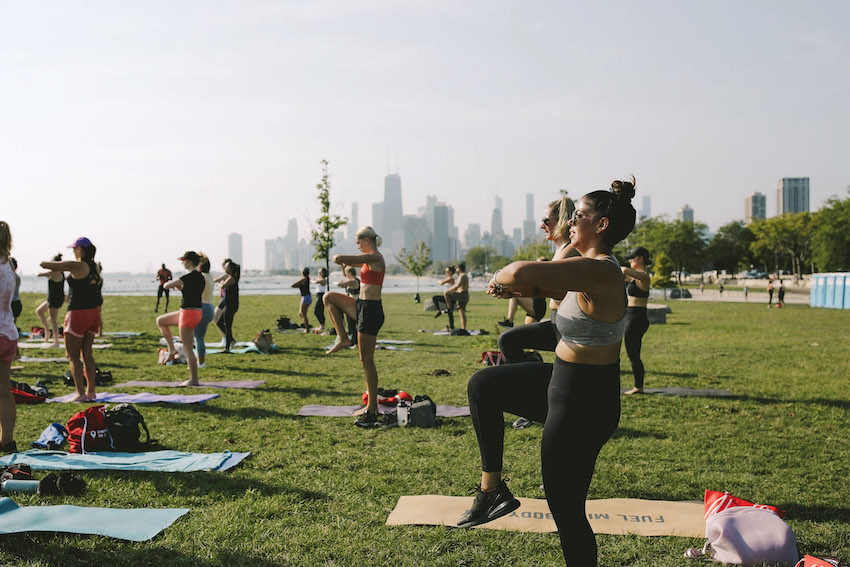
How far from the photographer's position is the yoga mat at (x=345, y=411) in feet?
25.0

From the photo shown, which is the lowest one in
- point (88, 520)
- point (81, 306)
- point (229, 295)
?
point (88, 520)

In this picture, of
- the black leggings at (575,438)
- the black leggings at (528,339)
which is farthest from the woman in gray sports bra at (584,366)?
the black leggings at (528,339)

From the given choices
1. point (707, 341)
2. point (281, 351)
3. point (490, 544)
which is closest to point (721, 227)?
point (707, 341)

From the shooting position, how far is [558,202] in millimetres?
5051

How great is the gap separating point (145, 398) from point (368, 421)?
366cm

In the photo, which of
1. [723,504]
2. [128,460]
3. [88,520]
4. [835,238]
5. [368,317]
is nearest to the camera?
[723,504]

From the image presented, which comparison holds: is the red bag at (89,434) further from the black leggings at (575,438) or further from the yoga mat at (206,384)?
the black leggings at (575,438)

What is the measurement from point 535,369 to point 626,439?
3.63 metres

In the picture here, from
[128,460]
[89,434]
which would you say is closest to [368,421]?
[128,460]

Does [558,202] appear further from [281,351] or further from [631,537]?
[281,351]

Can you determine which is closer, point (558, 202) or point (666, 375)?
point (558, 202)

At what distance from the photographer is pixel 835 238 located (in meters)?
62.2

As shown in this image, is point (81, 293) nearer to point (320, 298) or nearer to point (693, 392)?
point (693, 392)

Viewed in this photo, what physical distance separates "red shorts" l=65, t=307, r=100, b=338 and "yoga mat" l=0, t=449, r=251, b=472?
7.76 ft
